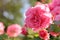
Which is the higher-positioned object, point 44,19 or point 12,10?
point 12,10

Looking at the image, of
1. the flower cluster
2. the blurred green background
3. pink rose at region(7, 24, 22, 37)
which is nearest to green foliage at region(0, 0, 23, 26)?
the blurred green background

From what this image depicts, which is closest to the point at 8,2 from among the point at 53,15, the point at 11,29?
the point at 11,29

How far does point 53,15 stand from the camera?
635 millimetres

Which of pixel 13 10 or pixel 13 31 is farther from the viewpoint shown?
pixel 13 10

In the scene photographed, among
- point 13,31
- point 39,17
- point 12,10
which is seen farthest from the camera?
point 12,10

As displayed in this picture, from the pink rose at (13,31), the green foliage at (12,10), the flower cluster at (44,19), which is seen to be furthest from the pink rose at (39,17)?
the green foliage at (12,10)

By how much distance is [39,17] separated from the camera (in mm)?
618

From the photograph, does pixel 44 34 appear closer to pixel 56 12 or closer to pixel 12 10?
pixel 56 12

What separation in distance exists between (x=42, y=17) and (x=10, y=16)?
1.33 metres

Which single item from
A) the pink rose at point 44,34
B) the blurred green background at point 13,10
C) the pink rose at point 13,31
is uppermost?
the blurred green background at point 13,10

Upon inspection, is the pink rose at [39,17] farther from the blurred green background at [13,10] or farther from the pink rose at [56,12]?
the blurred green background at [13,10]

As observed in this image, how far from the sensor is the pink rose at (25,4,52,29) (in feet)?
2.01

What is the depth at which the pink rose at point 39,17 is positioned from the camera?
0.61 meters

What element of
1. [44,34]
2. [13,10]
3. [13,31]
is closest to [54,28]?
[44,34]
